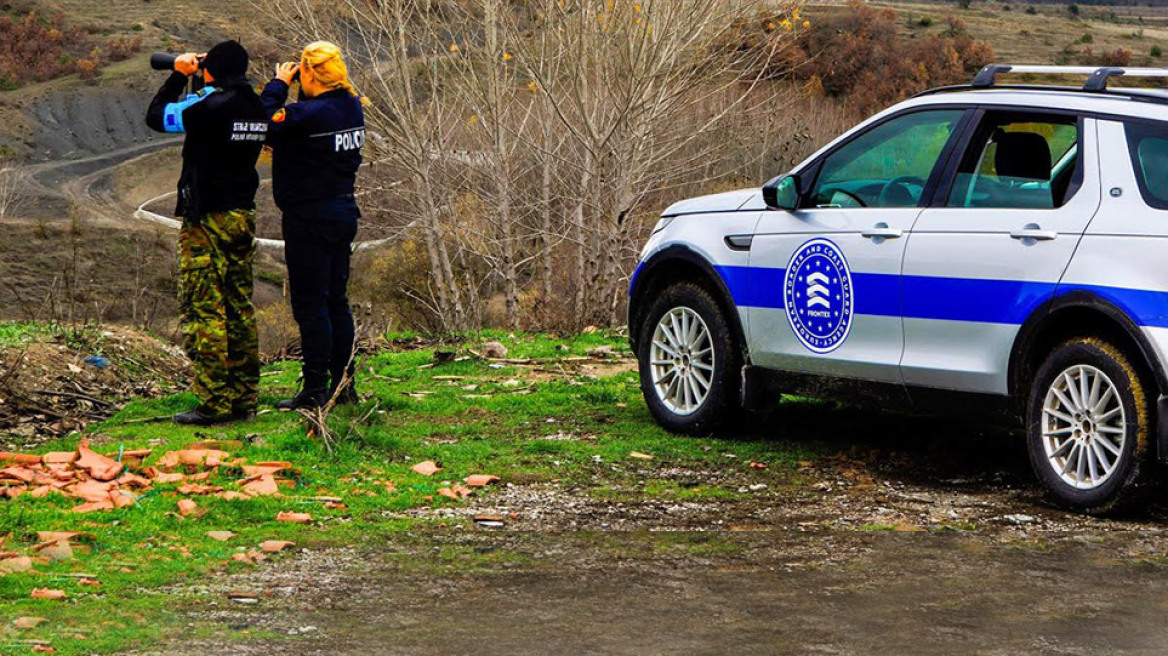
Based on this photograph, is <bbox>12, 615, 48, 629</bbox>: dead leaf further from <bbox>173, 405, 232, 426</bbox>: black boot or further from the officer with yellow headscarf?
<bbox>173, 405, 232, 426</bbox>: black boot

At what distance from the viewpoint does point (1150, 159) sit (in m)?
6.48

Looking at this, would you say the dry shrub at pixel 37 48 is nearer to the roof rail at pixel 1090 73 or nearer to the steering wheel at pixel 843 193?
the steering wheel at pixel 843 193

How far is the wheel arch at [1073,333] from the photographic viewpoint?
6.28 metres

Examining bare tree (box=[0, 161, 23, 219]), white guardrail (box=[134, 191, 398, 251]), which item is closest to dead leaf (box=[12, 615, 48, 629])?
white guardrail (box=[134, 191, 398, 251])

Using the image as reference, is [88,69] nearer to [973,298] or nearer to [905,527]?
[973,298]

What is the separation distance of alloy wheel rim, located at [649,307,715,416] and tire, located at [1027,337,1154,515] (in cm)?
220

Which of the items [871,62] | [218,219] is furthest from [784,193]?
[871,62]

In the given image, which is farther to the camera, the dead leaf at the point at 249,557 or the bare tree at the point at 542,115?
the bare tree at the point at 542,115

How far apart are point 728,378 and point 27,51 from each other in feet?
322

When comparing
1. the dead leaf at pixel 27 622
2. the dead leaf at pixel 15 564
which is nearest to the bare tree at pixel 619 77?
Answer: the dead leaf at pixel 15 564

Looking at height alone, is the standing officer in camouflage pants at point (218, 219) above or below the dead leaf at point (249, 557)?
above

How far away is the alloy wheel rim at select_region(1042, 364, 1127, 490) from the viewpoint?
21.3ft

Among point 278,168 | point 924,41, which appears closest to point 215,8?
point 924,41

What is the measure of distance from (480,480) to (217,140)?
2.70m
